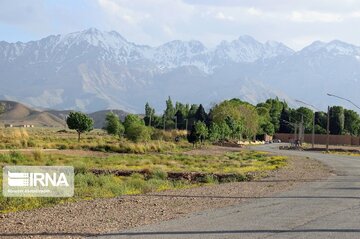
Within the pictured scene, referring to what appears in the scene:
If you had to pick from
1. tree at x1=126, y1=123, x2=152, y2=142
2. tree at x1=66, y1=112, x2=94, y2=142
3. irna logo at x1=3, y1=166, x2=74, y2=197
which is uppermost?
tree at x1=66, y1=112, x2=94, y2=142

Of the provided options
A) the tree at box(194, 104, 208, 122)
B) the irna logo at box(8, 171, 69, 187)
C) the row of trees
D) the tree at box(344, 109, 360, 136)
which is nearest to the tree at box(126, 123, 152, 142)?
the row of trees

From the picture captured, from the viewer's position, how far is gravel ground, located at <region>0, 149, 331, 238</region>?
1302 centimetres

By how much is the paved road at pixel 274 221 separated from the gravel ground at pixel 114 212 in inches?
30.8

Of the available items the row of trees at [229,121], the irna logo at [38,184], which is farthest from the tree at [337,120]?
the irna logo at [38,184]

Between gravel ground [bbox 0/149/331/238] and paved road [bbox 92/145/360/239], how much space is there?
0.78 meters

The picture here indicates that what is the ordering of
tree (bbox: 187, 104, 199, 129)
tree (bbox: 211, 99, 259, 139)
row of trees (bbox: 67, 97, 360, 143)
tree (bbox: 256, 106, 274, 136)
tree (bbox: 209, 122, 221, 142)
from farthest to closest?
tree (bbox: 187, 104, 199, 129) → tree (bbox: 256, 106, 274, 136) → tree (bbox: 211, 99, 259, 139) → tree (bbox: 209, 122, 221, 142) → row of trees (bbox: 67, 97, 360, 143)

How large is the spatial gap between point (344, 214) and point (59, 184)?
10.5 metres

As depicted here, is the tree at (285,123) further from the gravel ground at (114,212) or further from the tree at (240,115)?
the gravel ground at (114,212)

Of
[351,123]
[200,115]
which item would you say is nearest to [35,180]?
[200,115]

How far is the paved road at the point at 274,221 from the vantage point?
12.5 m

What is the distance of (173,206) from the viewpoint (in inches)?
689

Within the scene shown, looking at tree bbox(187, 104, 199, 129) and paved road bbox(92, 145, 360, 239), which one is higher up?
tree bbox(187, 104, 199, 129)

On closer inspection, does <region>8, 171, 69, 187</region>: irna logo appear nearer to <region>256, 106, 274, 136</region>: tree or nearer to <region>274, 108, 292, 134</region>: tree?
<region>256, 106, 274, 136</region>: tree

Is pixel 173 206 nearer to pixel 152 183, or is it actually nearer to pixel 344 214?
pixel 344 214
